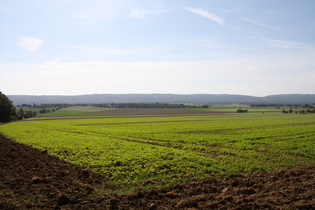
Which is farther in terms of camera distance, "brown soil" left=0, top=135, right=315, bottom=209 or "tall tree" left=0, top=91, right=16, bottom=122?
"tall tree" left=0, top=91, right=16, bottom=122

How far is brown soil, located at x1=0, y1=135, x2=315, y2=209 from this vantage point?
38.6ft

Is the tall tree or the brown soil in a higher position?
the tall tree

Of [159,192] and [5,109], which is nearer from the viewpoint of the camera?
[159,192]

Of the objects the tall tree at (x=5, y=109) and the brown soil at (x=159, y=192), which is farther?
the tall tree at (x=5, y=109)

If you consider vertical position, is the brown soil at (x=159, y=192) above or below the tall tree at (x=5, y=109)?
A: below

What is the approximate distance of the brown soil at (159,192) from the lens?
38.6 ft

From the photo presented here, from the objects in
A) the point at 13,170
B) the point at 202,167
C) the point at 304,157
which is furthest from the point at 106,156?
the point at 304,157

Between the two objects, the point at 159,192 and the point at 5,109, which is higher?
the point at 5,109

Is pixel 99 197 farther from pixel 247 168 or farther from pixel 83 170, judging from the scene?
pixel 247 168

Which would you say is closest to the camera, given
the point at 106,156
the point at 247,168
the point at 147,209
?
the point at 147,209

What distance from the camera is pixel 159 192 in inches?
535

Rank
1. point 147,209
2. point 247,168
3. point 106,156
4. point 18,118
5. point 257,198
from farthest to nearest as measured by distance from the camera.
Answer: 1. point 18,118
2. point 106,156
3. point 247,168
4. point 257,198
5. point 147,209

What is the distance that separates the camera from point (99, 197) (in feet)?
41.9

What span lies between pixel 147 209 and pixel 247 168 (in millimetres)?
10104
